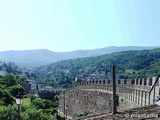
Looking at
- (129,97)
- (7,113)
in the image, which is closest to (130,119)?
(129,97)

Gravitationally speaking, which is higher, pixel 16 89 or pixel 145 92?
pixel 145 92

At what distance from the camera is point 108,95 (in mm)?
22188

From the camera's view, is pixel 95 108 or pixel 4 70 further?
pixel 4 70

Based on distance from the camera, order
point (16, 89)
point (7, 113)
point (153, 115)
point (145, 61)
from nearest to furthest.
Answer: point (153, 115) → point (7, 113) → point (16, 89) → point (145, 61)

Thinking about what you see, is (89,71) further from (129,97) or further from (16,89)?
(129,97)

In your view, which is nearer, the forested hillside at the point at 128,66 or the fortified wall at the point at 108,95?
the fortified wall at the point at 108,95

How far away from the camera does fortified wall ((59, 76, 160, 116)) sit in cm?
1199

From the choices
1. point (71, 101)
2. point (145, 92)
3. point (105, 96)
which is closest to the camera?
point (145, 92)

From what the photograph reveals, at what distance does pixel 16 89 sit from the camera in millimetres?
64938

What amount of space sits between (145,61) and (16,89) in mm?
62986

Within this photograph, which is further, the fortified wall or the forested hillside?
the forested hillside

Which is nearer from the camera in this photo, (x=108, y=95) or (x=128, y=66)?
(x=108, y=95)

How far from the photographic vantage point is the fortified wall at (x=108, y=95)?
472 inches

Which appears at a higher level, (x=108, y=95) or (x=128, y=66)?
(x=108, y=95)
